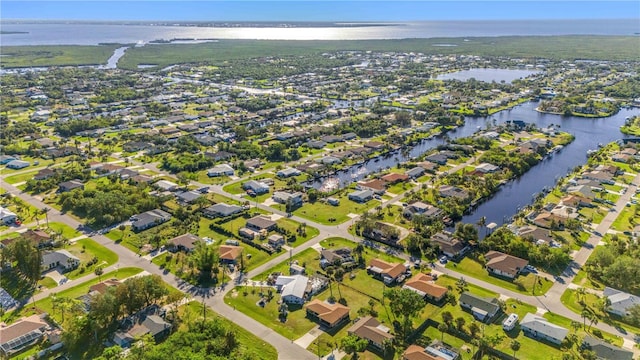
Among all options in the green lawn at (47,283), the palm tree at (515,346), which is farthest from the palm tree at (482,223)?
the green lawn at (47,283)

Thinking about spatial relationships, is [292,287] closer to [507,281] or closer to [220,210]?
[220,210]

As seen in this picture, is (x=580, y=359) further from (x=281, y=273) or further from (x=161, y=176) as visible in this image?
(x=161, y=176)

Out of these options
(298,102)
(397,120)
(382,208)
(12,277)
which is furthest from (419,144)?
(12,277)

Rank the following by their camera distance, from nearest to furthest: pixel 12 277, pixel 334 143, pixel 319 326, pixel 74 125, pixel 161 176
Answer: pixel 319 326, pixel 12 277, pixel 161 176, pixel 334 143, pixel 74 125

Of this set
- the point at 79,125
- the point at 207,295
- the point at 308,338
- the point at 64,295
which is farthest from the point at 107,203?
the point at 79,125

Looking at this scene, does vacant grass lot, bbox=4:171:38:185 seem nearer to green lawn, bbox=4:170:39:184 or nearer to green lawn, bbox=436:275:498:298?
green lawn, bbox=4:170:39:184

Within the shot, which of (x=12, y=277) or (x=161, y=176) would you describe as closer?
(x=12, y=277)
